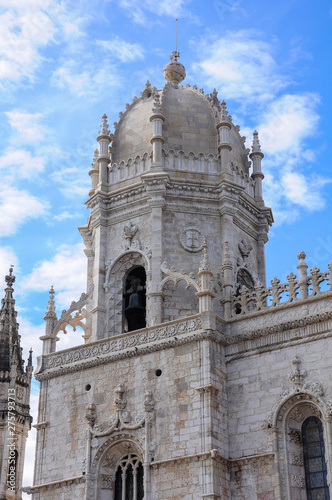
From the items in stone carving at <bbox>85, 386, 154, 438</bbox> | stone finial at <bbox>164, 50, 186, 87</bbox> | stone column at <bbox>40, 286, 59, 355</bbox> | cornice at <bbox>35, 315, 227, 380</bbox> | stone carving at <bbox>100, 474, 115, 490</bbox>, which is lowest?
stone carving at <bbox>100, 474, 115, 490</bbox>

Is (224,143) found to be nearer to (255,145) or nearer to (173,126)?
(173,126)

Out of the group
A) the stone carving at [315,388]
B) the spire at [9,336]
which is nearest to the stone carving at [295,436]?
the stone carving at [315,388]

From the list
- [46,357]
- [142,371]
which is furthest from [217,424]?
[46,357]

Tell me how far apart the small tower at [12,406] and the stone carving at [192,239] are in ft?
44.5

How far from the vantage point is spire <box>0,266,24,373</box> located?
130 feet

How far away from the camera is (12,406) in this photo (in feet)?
125

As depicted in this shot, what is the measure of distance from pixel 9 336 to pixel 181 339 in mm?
16767

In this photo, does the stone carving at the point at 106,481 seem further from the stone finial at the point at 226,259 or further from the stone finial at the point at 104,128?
the stone finial at the point at 104,128

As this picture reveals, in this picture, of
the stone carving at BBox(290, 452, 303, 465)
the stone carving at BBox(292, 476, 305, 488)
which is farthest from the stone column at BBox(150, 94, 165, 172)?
the stone carving at BBox(292, 476, 305, 488)

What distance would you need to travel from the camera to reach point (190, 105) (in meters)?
32.5

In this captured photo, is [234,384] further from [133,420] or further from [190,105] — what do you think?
[190,105]

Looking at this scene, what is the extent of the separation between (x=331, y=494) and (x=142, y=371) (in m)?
6.92

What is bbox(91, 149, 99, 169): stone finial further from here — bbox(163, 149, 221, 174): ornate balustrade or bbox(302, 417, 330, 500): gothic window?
bbox(302, 417, 330, 500): gothic window

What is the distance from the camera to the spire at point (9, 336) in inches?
1564
